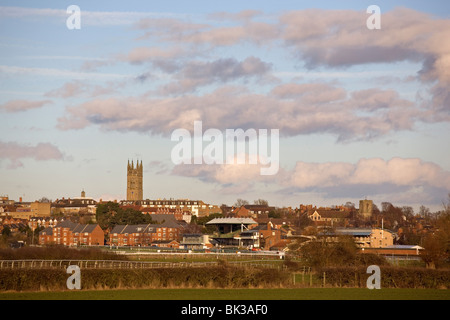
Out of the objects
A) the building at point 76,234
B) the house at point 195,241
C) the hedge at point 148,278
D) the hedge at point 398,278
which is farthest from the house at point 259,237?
the hedge at point 398,278

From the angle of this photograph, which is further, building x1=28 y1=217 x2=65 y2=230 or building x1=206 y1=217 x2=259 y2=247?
building x1=28 y1=217 x2=65 y2=230

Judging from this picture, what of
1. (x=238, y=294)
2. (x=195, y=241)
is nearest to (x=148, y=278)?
(x=238, y=294)

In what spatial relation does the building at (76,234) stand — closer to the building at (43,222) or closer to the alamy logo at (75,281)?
the building at (43,222)

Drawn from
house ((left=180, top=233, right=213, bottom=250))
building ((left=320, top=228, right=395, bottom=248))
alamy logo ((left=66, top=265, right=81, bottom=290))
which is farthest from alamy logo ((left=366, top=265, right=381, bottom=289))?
house ((left=180, top=233, right=213, bottom=250))

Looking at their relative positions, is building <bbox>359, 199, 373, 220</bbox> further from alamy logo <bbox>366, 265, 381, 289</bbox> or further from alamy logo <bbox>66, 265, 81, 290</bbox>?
alamy logo <bbox>66, 265, 81, 290</bbox>

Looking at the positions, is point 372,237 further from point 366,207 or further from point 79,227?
point 366,207
